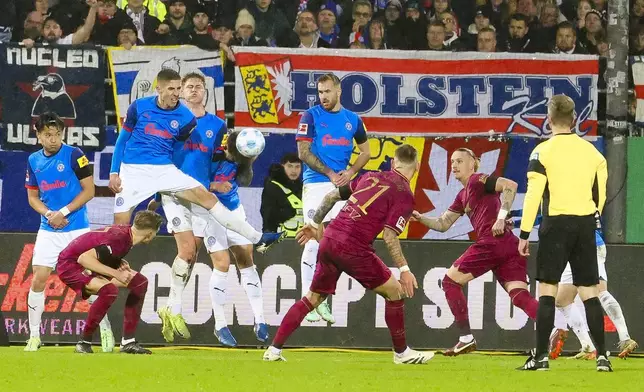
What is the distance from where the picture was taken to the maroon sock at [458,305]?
12727 millimetres

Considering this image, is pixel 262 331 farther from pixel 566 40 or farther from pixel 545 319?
pixel 566 40

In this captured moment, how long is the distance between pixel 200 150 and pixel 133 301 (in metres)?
1.75

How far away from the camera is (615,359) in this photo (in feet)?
44.4

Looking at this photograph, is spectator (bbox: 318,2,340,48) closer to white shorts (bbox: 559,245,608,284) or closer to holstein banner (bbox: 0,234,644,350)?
holstein banner (bbox: 0,234,644,350)

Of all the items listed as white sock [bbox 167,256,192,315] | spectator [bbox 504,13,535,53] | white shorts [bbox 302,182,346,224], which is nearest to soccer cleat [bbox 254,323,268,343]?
white sock [bbox 167,256,192,315]

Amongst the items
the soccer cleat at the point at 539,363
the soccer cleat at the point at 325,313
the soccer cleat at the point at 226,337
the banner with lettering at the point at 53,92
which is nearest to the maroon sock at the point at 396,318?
the soccer cleat at the point at 539,363

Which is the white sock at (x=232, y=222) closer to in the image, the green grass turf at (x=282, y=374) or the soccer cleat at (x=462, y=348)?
the green grass turf at (x=282, y=374)

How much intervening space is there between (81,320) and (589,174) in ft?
21.3

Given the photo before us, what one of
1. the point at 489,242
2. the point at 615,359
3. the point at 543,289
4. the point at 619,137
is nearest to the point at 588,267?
the point at 543,289

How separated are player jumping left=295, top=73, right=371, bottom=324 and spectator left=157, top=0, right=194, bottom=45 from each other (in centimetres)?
381

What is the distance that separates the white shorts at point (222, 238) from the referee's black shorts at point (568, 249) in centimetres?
383

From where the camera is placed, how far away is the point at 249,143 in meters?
12.8

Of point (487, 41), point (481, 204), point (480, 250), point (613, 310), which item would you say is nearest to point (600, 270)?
point (613, 310)

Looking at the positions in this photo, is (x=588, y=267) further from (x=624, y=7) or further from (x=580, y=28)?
(x=580, y=28)
